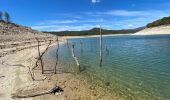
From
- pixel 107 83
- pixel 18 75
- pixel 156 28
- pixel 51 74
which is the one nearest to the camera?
pixel 107 83

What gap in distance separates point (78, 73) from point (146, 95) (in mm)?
10692

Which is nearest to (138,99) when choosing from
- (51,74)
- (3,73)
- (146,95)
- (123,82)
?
(146,95)

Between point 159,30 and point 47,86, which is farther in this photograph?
point 159,30

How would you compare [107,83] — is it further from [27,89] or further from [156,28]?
[156,28]

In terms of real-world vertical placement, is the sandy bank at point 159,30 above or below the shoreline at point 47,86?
above

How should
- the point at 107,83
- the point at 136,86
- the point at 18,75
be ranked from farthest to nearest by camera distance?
the point at 18,75, the point at 107,83, the point at 136,86

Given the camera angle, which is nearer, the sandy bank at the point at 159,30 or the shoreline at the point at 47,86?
the shoreline at the point at 47,86

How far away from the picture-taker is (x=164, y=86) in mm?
19781

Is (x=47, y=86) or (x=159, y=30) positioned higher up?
(x=159, y=30)

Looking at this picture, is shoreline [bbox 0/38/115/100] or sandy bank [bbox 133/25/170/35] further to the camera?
sandy bank [bbox 133/25/170/35]

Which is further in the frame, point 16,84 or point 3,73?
point 3,73

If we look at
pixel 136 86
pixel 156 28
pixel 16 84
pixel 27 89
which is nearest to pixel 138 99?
pixel 136 86

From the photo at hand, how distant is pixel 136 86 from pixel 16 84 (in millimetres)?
9571

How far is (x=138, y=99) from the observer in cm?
1702
